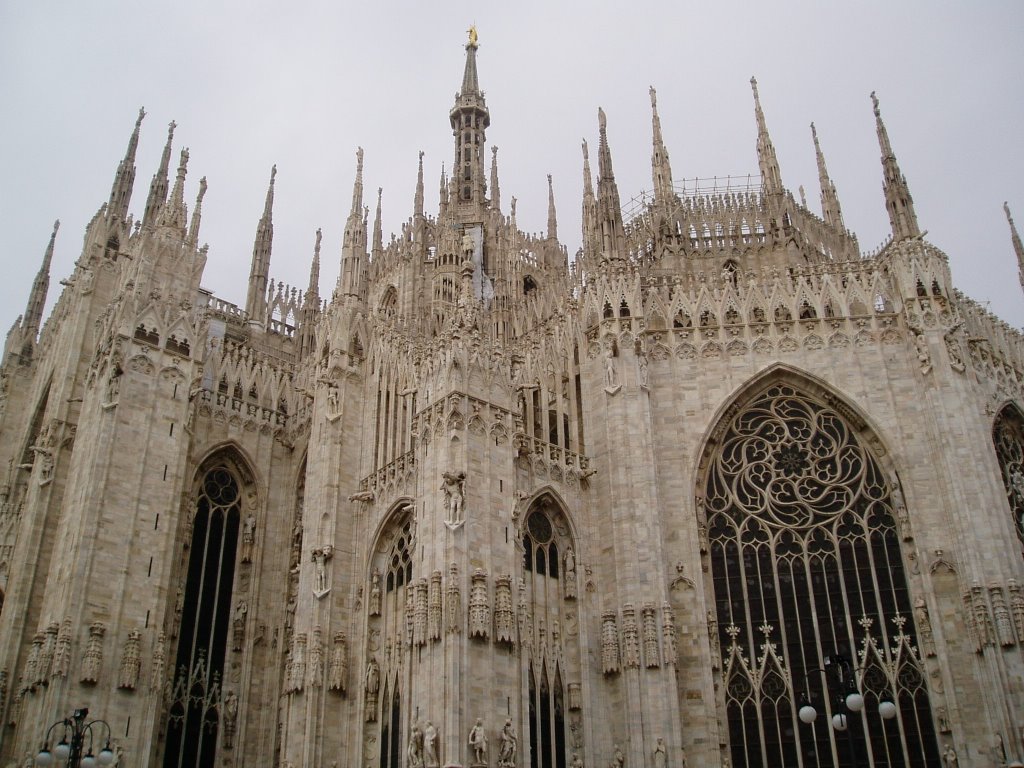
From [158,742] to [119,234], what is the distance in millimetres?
21372

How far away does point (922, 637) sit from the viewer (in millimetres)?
25172

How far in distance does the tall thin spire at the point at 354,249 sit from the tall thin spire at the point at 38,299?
17224 millimetres

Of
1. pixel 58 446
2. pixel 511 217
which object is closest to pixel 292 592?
pixel 58 446

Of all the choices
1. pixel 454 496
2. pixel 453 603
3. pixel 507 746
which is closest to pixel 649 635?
pixel 507 746

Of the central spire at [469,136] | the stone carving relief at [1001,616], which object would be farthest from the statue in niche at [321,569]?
the central spire at [469,136]

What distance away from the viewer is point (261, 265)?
45.8m

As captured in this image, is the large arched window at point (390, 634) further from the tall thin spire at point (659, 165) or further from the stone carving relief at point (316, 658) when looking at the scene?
the tall thin spire at point (659, 165)

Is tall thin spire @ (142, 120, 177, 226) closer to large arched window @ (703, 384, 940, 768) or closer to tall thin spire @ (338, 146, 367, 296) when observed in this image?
tall thin spire @ (338, 146, 367, 296)

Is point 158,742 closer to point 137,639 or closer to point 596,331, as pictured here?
point 137,639

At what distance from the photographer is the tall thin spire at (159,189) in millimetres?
36031

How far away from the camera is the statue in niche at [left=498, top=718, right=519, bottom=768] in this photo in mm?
21672

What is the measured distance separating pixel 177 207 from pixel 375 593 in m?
16.4

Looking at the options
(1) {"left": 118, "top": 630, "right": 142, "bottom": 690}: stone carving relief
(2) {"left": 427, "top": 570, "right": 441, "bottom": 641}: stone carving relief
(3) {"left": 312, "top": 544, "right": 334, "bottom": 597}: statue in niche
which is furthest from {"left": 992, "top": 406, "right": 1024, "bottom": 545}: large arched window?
(1) {"left": 118, "top": 630, "right": 142, "bottom": 690}: stone carving relief

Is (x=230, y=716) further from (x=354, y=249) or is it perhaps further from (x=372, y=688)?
(x=354, y=249)
